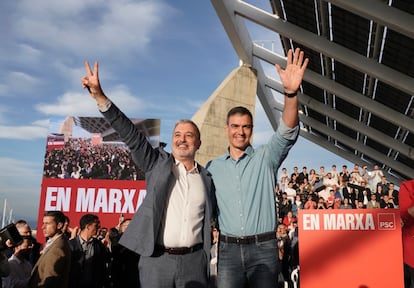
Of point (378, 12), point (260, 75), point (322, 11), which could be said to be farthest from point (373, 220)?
point (260, 75)

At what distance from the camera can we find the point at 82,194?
Answer: 11.4 metres

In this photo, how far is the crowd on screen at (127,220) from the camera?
231 inches

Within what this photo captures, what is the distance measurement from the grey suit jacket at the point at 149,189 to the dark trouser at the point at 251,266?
19 cm

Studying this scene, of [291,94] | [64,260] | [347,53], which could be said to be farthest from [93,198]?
[347,53]

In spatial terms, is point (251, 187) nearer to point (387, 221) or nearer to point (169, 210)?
point (169, 210)

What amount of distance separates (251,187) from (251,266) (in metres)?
0.52

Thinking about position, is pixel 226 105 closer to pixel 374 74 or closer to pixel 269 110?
pixel 374 74

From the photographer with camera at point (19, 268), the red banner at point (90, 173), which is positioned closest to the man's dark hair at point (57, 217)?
the photographer with camera at point (19, 268)

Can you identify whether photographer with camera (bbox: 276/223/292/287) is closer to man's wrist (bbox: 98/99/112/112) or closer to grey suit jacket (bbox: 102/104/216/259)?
grey suit jacket (bbox: 102/104/216/259)

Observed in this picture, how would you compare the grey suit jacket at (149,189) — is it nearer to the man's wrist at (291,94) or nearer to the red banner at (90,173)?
the man's wrist at (291,94)

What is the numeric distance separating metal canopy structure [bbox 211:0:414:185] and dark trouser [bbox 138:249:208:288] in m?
11.9

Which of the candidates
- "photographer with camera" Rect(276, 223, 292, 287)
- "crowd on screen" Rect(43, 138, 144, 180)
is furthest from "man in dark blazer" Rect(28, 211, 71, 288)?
"crowd on screen" Rect(43, 138, 144, 180)

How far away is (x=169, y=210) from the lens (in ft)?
9.30

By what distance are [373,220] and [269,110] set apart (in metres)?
24.7
